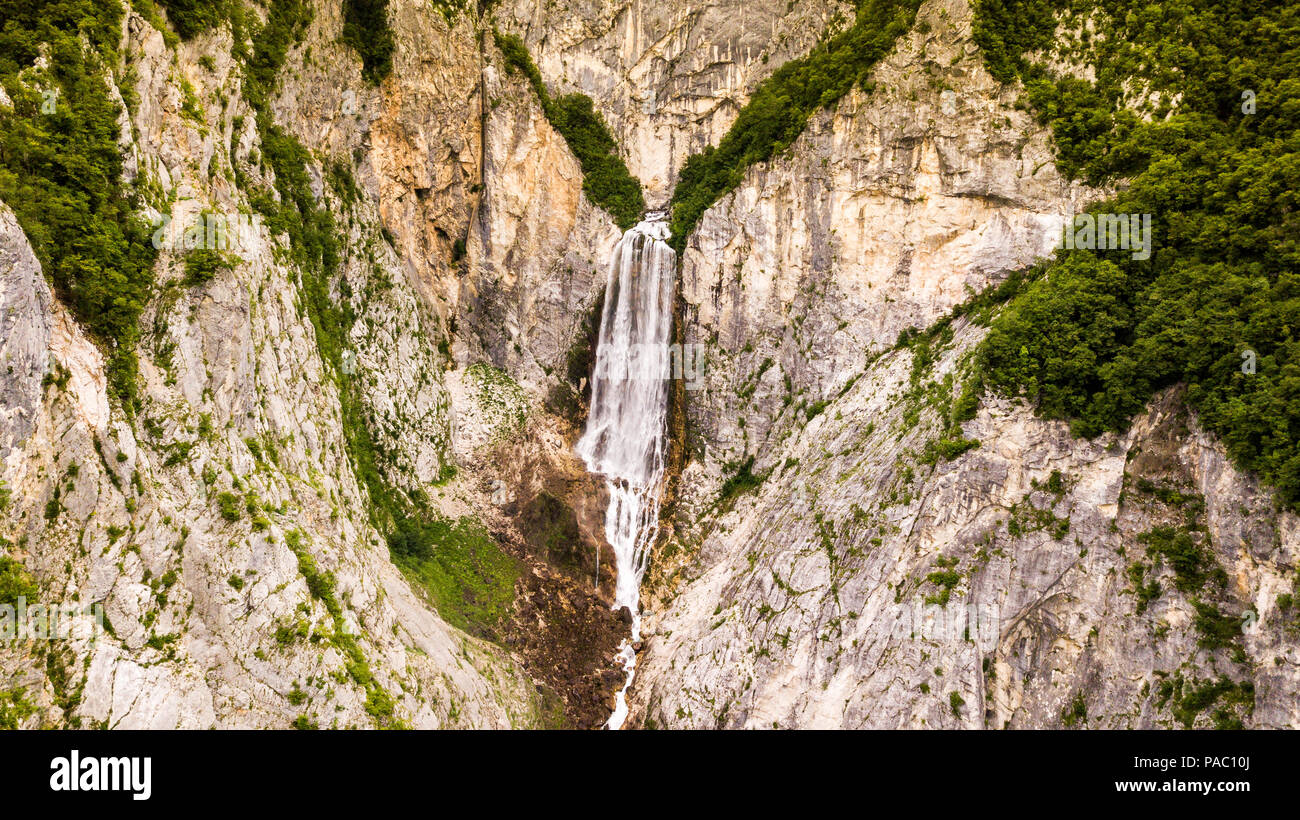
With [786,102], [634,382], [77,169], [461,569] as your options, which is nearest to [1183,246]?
[786,102]

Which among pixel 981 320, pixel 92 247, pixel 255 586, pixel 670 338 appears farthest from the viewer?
pixel 670 338

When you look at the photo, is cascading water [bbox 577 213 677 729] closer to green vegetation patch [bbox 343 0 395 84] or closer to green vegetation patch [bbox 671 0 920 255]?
green vegetation patch [bbox 671 0 920 255]

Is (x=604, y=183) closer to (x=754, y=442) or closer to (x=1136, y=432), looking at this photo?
(x=754, y=442)

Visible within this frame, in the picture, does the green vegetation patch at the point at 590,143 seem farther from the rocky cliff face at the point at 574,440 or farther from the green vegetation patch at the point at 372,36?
the green vegetation patch at the point at 372,36

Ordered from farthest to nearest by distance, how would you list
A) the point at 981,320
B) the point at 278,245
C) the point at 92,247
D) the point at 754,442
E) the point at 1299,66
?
1. the point at 754,442
2. the point at 981,320
3. the point at 278,245
4. the point at 1299,66
5. the point at 92,247

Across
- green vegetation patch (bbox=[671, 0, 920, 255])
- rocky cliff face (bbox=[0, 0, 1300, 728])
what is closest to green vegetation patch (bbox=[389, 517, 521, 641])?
rocky cliff face (bbox=[0, 0, 1300, 728])

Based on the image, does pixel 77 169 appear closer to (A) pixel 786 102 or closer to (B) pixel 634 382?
(B) pixel 634 382

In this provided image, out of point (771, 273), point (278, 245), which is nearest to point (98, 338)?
point (278, 245)
